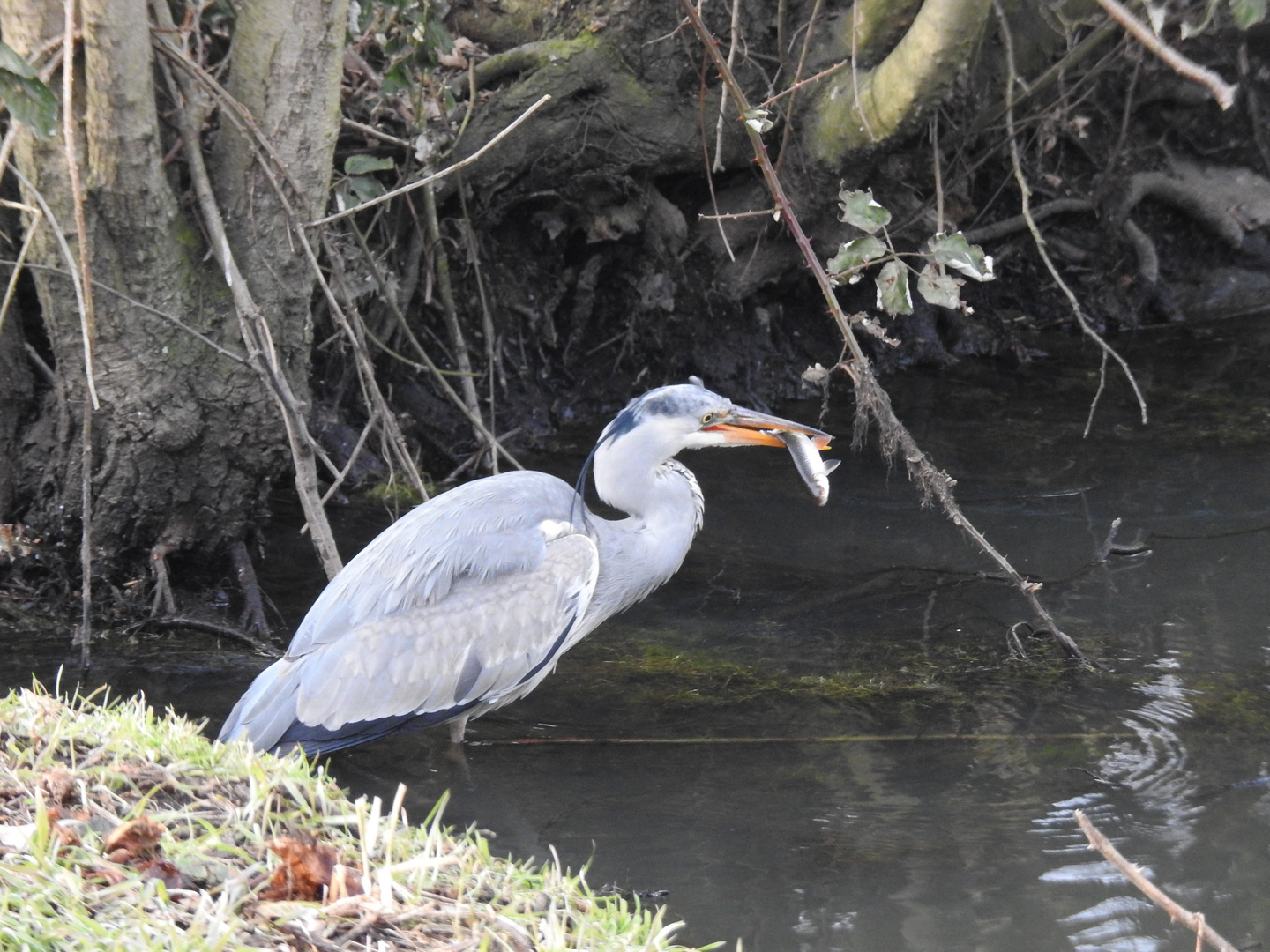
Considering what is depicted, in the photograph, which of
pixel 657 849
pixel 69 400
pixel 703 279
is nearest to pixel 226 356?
pixel 69 400

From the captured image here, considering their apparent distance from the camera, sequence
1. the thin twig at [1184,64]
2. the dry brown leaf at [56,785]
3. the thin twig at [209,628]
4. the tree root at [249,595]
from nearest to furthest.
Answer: the thin twig at [1184,64]
the dry brown leaf at [56,785]
the thin twig at [209,628]
the tree root at [249,595]

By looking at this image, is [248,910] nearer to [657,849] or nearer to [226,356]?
[657,849]

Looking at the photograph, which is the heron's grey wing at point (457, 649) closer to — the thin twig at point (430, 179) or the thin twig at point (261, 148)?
the thin twig at point (261, 148)

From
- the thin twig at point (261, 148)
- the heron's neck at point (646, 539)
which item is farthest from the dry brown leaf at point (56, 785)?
the heron's neck at point (646, 539)

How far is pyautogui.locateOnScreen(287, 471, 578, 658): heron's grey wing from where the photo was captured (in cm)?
402

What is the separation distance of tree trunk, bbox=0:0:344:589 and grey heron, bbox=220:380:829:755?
1.04 meters

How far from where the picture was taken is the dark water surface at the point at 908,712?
10.2 ft

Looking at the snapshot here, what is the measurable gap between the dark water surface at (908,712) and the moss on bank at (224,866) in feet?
2.53

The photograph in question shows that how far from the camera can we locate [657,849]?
132 inches

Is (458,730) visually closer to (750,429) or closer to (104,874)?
(750,429)

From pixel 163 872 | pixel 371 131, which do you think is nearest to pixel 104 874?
pixel 163 872

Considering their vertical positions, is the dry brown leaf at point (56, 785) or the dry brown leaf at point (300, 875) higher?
the dry brown leaf at point (56, 785)

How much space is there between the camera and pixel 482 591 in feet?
13.6

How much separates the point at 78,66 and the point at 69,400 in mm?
1284
